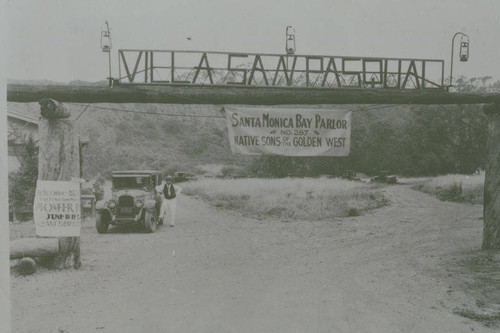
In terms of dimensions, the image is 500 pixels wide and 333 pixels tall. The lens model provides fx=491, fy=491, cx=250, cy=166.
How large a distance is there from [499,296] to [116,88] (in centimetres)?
741

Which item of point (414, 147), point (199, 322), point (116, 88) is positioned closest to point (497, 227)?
point (199, 322)

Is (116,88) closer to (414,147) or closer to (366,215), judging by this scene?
(366,215)

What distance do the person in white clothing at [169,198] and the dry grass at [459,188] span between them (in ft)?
38.3

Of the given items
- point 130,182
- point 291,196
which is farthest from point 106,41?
point 291,196

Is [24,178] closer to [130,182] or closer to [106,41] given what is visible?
[130,182]

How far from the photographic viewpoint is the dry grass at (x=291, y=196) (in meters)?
18.8

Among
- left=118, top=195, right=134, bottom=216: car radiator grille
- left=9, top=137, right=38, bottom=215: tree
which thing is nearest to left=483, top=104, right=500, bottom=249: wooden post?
left=118, top=195, right=134, bottom=216: car radiator grille

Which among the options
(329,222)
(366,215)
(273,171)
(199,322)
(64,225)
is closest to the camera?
(199,322)

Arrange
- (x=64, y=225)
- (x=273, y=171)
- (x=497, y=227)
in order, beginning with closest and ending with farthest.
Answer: (x=64, y=225)
(x=497, y=227)
(x=273, y=171)

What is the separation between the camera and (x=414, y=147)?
20.2 meters

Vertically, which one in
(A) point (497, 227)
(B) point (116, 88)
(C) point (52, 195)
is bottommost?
(A) point (497, 227)

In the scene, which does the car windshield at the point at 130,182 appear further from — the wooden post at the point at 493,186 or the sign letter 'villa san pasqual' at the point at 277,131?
the wooden post at the point at 493,186

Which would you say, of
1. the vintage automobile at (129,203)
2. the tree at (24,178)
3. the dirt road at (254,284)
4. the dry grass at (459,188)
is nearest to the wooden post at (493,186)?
the dirt road at (254,284)

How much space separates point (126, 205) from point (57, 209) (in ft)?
14.4
